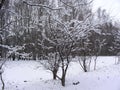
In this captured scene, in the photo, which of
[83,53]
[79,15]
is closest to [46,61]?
[79,15]

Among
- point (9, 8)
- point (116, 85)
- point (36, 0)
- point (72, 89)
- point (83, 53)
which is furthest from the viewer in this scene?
point (83, 53)

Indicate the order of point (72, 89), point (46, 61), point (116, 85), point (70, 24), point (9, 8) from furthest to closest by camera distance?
point (46, 61), point (70, 24), point (72, 89), point (116, 85), point (9, 8)

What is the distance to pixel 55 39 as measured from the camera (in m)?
10.2

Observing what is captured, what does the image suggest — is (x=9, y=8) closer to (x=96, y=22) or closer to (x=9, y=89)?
(x=96, y=22)

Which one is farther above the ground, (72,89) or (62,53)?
(62,53)

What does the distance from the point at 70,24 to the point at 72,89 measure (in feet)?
10.9

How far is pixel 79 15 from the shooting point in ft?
38.8

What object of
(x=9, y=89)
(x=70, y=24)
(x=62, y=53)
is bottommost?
(x=9, y=89)

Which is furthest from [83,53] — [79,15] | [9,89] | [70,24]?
[9,89]

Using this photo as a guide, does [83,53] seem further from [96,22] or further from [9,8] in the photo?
[9,8]

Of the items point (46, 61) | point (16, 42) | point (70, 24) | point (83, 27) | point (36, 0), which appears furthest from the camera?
point (16, 42)

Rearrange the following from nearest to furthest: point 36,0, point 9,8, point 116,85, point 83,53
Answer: point 9,8, point 36,0, point 116,85, point 83,53

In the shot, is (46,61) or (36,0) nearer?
(36,0)

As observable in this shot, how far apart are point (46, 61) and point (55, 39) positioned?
6.46ft
